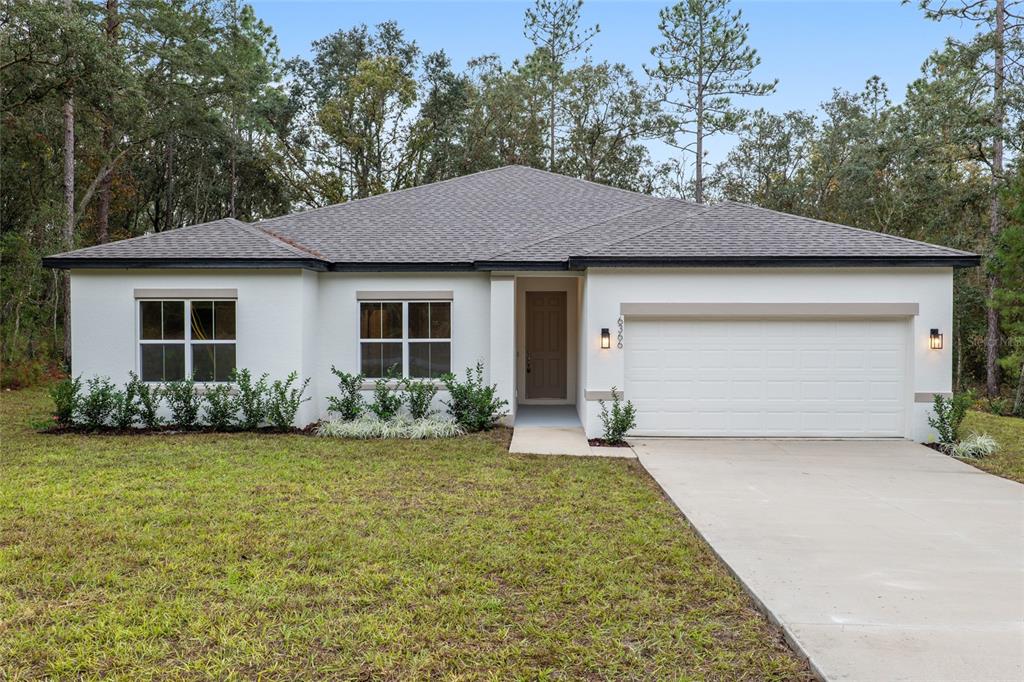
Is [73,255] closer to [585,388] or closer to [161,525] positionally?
[161,525]

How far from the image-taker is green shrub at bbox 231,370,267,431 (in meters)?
10.6

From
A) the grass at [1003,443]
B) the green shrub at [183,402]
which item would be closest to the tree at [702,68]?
the grass at [1003,443]

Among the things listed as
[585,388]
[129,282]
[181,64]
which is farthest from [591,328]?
[181,64]

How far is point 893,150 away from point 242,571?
963 inches

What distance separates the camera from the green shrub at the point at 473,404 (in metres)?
10.8

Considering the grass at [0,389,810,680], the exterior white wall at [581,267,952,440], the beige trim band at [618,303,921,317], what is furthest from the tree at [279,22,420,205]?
the grass at [0,389,810,680]

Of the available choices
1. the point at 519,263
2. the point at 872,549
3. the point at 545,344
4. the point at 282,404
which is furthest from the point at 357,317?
the point at 872,549

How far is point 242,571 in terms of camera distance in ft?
15.5

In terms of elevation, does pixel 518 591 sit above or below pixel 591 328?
below

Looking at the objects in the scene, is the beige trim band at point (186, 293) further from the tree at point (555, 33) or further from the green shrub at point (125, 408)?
the tree at point (555, 33)

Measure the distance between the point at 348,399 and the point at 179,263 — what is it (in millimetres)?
3561

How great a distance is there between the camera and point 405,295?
1160cm

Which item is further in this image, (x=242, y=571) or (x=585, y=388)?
(x=585, y=388)

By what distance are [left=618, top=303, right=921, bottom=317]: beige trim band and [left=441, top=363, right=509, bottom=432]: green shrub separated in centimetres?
266
